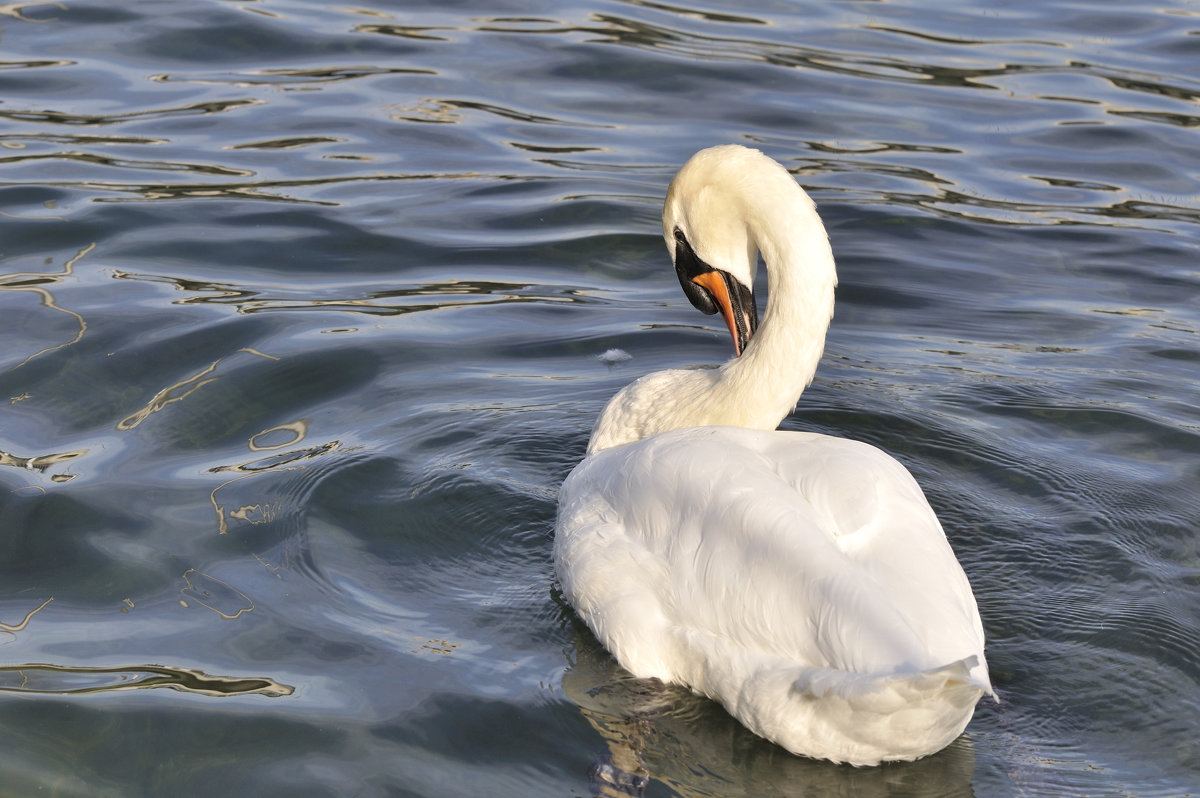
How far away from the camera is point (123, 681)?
159 inches

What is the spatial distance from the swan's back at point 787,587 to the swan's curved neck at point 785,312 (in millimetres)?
632

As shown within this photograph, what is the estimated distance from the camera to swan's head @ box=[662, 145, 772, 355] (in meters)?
4.93

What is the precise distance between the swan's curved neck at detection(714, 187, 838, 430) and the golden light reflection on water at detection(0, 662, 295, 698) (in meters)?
1.85

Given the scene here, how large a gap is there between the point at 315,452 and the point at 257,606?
3.50ft

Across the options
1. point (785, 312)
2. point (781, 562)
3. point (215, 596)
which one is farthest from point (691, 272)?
point (215, 596)

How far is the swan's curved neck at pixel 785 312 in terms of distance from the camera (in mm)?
4758

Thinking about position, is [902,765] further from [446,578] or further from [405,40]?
[405,40]

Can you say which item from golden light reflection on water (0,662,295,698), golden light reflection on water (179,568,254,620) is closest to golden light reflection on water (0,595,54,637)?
golden light reflection on water (0,662,295,698)

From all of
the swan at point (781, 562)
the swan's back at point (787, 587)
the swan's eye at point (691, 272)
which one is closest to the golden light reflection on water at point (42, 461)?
the swan at point (781, 562)

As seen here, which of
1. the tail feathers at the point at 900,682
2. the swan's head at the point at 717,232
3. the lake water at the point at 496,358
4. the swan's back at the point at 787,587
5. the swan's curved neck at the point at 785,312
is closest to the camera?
the tail feathers at the point at 900,682

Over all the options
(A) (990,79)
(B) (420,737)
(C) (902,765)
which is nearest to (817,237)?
(C) (902,765)

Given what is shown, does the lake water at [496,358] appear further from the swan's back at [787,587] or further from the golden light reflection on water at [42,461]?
the swan's back at [787,587]

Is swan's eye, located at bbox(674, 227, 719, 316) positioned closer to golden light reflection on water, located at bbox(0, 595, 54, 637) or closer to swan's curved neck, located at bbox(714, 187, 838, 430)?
swan's curved neck, located at bbox(714, 187, 838, 430)

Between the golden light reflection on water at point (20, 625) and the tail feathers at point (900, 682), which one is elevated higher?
Answer: the tail feathers at point (900, 682)
